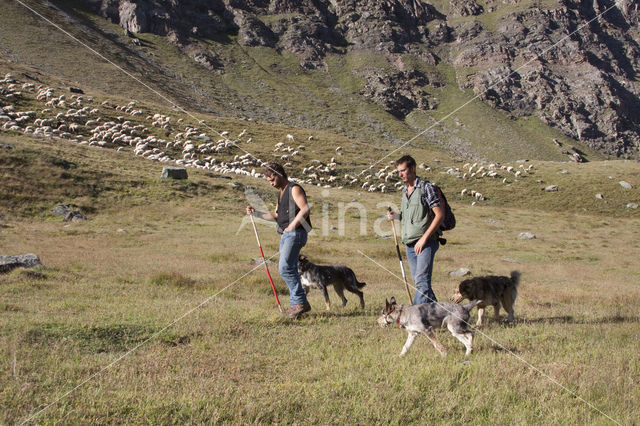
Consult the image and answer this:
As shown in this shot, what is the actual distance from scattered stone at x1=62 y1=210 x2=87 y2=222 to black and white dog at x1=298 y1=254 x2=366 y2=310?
64.6ft

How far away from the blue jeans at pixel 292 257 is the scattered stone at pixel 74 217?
68.4 ft

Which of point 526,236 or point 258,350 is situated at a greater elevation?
point 258,350

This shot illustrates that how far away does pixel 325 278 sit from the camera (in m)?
10.1

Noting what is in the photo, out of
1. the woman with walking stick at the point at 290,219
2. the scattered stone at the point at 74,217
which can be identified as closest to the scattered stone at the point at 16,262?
the woman with walking stick at the point at 290,219

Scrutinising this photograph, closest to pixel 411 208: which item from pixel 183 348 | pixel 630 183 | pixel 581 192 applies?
pixel 183 348

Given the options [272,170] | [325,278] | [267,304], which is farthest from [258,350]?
[325,278]

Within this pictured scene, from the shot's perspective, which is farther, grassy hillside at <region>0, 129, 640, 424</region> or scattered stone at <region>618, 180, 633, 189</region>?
scattered stone at <region>618, 180, 633, 189</region>

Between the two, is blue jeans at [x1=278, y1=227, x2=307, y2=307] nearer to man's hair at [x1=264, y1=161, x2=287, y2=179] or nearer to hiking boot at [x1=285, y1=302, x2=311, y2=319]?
hiking boot at [x1=285, y1=302, x2=311, y2=319]

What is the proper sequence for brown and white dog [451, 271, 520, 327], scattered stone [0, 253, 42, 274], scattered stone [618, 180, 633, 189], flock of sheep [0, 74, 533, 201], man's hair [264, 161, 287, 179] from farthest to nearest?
1. scattered stone [618, 180, 633, 189]
2. flock of sheep [0, 74, 533, 201]
3. scattered stone [0, 253, 42, 274]
4. brown and white dog [451, 271, 520, 327]
5. man's hair [264, 161, 287, 179]

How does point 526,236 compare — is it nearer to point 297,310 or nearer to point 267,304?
point 267,304

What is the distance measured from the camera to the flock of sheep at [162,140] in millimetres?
44312

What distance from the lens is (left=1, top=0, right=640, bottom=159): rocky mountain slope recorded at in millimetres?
120062

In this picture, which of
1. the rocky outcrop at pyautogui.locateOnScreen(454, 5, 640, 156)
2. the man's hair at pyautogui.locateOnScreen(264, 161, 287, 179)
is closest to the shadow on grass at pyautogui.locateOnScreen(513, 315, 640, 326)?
the man's hair at pyautogui.locateOnScreen(264, 161, 287, 179)

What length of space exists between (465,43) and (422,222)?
183450 mm
